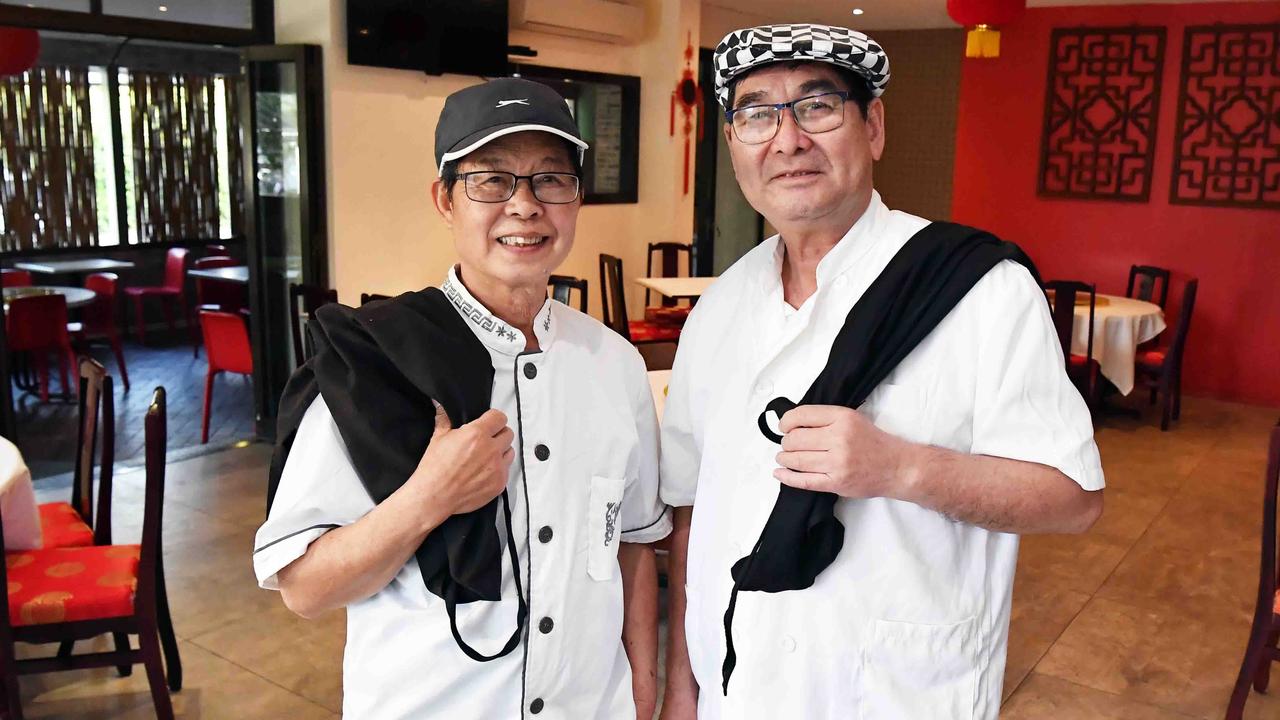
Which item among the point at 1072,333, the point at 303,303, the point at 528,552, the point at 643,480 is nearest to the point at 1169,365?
the point at 1072,333

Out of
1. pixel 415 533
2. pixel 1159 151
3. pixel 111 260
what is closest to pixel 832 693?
pixel 415 533

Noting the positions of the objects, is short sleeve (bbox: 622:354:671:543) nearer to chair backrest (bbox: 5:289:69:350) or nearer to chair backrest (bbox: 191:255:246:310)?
chair backrest (bbox: 5:289:69:350)

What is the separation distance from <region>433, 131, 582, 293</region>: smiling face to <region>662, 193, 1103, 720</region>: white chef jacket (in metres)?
0.36

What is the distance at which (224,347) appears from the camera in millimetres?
6262

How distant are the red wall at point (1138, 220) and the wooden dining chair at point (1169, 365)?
1.05 m

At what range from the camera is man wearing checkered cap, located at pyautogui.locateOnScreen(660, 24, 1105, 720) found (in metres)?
1.38

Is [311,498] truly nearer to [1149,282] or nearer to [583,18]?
[583,18]

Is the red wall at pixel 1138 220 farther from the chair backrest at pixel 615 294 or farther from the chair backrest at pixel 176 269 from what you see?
the chair backrest at pixel 176 269

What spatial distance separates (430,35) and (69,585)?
3984mm

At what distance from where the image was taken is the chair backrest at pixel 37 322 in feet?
21.3

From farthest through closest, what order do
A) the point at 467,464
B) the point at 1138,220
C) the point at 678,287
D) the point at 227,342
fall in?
the point at 1138,220
the point at 678,287
the point at 227,342
the point at 467,464

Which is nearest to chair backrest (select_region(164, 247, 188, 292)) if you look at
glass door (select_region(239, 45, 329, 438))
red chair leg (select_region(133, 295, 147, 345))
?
red chair leg (select_region(133, 295, 147, 345))

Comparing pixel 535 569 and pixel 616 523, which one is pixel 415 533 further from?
pixel 616 523

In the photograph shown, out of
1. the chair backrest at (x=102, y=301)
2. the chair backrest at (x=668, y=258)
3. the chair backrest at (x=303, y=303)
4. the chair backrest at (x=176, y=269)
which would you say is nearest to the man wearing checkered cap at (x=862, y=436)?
the chair backrest at (x=303, y=303)
